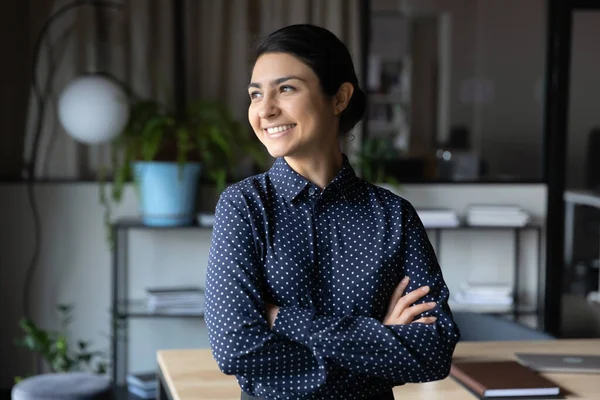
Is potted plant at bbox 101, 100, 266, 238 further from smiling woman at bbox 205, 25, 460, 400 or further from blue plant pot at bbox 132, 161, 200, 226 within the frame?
smiling woman at bbox 205, 25, 460, 400

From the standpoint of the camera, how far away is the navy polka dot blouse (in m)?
1.53

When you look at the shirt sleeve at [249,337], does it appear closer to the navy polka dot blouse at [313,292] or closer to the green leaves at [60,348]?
the navy polka dot blouse at [313,292]

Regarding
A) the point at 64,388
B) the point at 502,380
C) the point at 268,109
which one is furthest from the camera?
the point at 64,388

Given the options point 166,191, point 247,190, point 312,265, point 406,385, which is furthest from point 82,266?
point 312,265

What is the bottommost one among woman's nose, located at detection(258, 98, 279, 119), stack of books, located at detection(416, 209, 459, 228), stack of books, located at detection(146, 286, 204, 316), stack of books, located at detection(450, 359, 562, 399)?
stack of books, located at detection(146, 286, 204, 316)

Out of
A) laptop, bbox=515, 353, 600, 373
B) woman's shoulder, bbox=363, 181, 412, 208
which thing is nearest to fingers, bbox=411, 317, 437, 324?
woman's shoulder, bbox=363, 181, 412, 208

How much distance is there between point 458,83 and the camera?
28.4 feet

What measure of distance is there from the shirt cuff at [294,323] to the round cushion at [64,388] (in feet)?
5.45

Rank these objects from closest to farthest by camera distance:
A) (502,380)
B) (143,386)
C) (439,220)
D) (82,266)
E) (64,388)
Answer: (502,380), (64,388), (143,386), (439,220), (82,266)

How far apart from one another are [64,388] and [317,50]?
6.37ft

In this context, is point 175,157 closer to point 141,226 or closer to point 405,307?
point 141,226

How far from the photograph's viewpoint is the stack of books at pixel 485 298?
14.9 ft

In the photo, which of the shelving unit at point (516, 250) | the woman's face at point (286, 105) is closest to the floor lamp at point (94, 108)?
the shelving unit at point (516, 250)

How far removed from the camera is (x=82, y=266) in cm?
455
